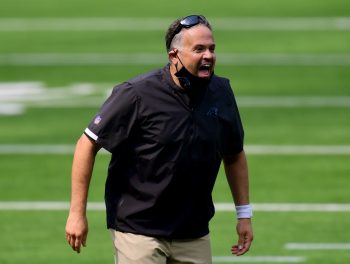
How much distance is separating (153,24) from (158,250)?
Result: 14935 millimetres

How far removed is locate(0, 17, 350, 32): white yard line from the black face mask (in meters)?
14.3

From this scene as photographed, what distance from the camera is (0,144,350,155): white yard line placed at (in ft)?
47.8

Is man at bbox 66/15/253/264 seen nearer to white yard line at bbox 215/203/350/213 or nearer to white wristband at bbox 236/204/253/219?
white wristband at bbox 236/204/253/219

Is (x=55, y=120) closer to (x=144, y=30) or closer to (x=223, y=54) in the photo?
(x=223, y=54)

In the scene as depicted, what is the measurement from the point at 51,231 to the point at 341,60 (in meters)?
8.59

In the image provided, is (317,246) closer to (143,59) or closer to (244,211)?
(244,211)

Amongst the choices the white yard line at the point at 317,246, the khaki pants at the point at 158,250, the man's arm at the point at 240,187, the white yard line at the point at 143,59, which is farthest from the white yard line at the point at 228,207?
the white yard line at the point at 143,59

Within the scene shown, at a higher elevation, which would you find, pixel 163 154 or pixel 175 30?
pixel 175 30

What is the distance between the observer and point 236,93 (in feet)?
56.6

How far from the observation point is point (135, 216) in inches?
288

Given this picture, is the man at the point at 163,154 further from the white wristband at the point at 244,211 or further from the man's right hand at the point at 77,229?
the white wristband at the point at 244,211

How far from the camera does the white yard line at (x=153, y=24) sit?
21688 millimetres

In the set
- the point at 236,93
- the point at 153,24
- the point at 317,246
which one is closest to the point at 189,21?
the point at 317,246

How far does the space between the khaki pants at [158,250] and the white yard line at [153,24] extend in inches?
562
